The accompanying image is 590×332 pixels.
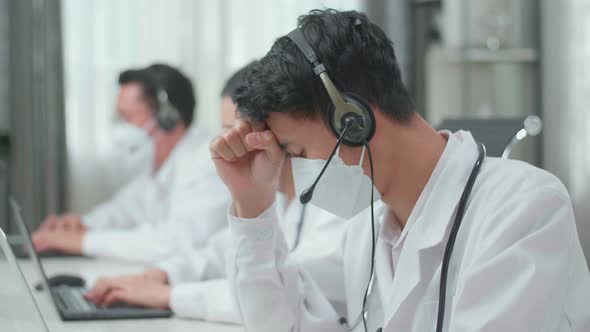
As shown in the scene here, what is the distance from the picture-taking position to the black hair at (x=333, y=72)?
110 centimetres

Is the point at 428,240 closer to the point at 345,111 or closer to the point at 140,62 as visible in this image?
the point at 345,111

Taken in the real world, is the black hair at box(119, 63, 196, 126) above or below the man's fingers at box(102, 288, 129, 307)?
above

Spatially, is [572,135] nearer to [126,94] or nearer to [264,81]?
[126,94]

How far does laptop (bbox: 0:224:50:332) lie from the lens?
1114 millimetres

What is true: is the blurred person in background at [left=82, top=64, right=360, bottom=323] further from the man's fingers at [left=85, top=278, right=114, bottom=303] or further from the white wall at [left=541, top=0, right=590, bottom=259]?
the white wall at [left=541, top=0, right=590, bottom=259]

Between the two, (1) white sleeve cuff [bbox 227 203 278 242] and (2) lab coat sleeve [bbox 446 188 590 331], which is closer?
(2) lab coat sleeve [bbox 446 188 590 331]

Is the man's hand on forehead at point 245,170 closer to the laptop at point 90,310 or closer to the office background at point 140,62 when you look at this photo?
the laptop at point 90,310

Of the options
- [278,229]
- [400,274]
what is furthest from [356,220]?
[400,274]

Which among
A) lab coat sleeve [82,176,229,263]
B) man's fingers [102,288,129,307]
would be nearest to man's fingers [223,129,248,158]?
man's fingers [102,288,129,307]

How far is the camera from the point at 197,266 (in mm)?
1850

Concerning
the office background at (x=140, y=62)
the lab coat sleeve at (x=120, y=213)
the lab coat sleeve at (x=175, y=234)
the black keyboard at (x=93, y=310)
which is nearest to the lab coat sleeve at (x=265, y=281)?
the black keyboard at (x=93, y=310)

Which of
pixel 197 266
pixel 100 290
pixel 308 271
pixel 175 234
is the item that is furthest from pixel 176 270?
pixel 175 234

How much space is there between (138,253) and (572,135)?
1.64 metres

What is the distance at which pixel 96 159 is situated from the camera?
11.5ft
